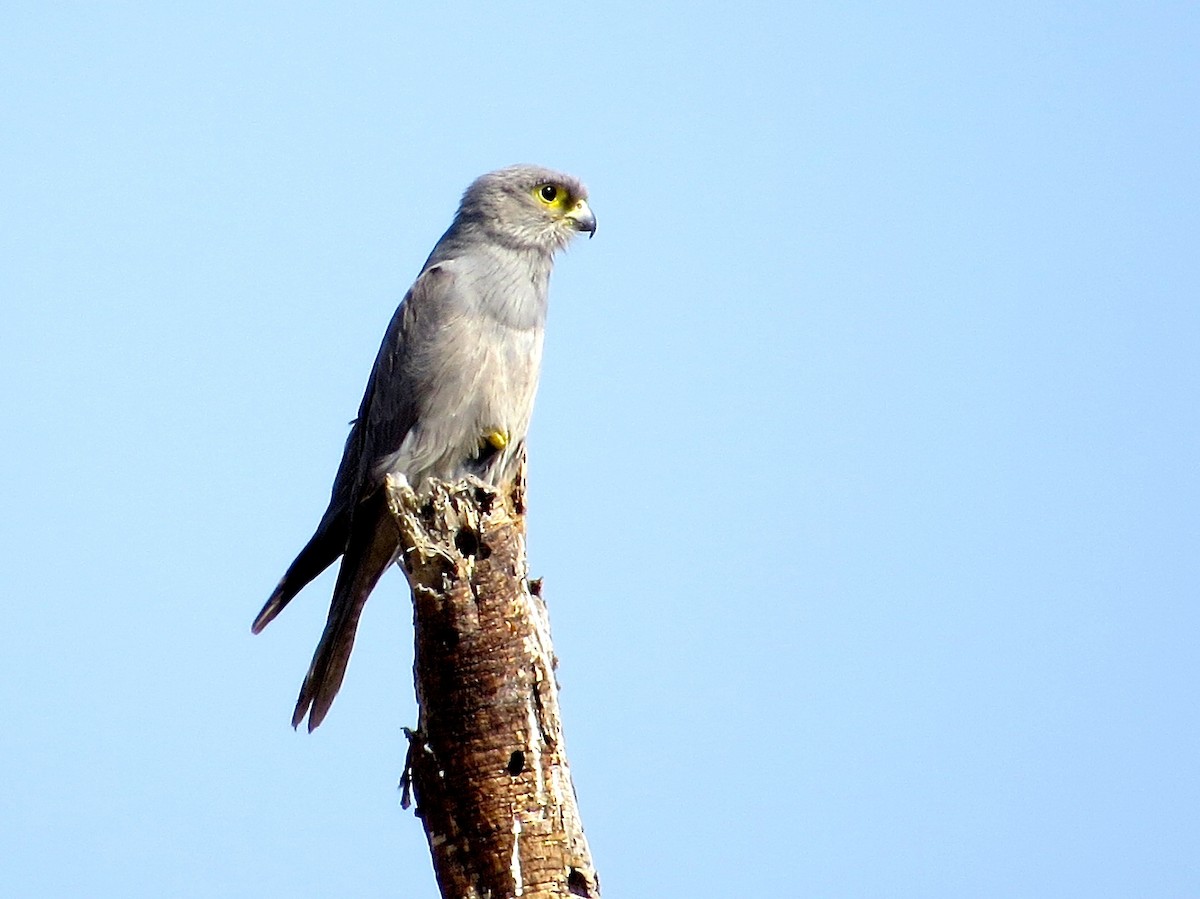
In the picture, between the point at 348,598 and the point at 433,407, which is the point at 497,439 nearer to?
the point at 433,407

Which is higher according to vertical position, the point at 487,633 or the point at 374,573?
the point at 374,573

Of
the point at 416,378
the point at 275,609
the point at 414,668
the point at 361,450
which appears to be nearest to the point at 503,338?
the point at 416,378

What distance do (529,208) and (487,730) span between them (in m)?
3.30

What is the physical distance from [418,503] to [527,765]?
39.0 inches

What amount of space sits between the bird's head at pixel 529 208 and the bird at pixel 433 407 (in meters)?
0.20

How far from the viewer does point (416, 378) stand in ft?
20.2

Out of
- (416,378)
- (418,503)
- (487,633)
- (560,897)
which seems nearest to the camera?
(560,897)

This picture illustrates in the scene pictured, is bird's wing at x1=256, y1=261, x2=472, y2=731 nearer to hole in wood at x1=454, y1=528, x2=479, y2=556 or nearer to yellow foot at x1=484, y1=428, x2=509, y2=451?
yellow foot at x1=484, y1=428, x2=509, y2=451

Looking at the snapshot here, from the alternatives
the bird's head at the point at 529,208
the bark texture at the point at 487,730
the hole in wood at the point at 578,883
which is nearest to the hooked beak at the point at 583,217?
the bird's head at the point at 529,208

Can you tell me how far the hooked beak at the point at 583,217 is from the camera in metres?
6.88

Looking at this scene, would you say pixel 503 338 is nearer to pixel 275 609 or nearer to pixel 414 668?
pixel 275 609

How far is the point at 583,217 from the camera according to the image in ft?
22.6

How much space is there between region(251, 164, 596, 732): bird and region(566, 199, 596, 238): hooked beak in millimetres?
487

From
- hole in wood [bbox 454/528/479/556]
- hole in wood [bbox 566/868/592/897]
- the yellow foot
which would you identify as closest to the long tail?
the yellow foot
